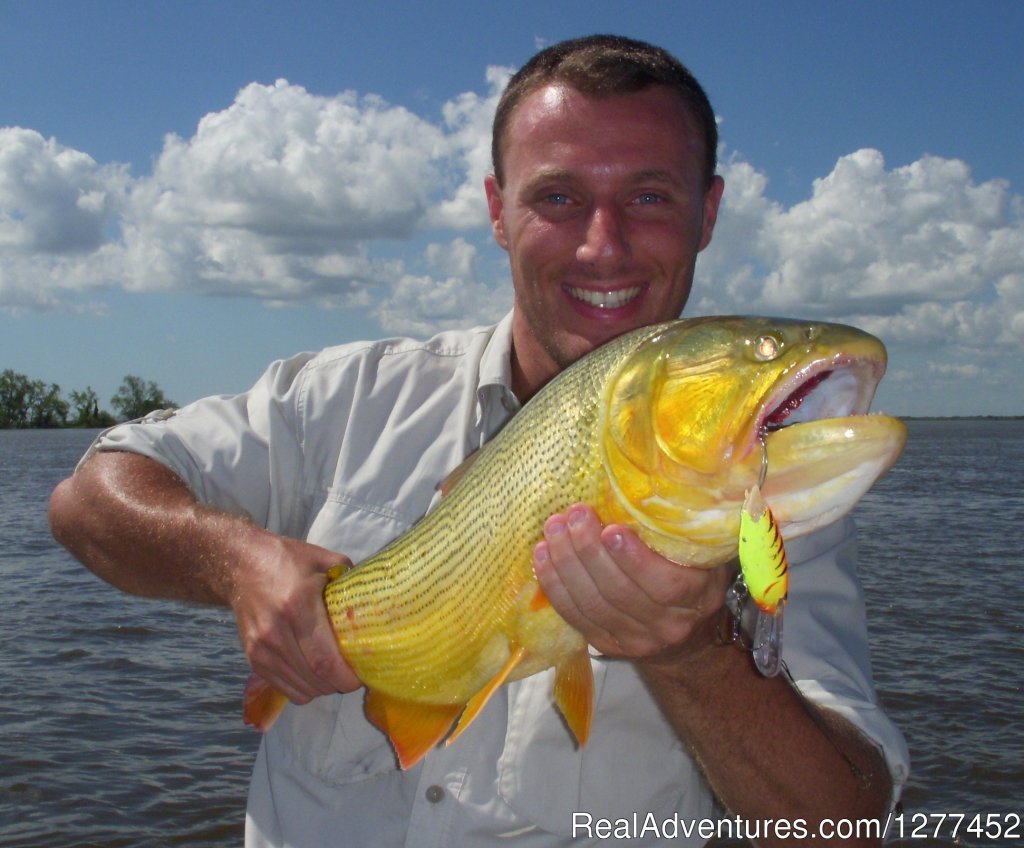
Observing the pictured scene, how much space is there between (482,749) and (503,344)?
1563 mm

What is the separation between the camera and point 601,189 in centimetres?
336

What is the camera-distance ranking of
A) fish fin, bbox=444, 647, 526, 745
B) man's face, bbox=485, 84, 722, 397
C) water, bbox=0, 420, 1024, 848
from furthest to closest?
water, bbox=0, 420, 1024, 848 < man's face, bbox=485, 84, 722, 397 < fish fin, bbox=444, 647, 526, 745

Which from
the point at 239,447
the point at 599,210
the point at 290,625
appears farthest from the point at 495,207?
the point at 290,625

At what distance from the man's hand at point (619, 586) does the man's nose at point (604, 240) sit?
59.3 inches

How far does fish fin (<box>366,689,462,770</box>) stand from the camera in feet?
8.32

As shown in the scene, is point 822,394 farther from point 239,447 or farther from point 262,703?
point 239,447

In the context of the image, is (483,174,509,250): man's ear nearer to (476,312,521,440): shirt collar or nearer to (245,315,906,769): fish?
(476,312,521,440): shirt collar

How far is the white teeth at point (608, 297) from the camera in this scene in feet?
11.3

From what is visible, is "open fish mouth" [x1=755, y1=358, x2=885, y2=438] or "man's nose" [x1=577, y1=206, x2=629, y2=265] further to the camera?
"man's nose" [x1=577, y1=206, x2=629, y2=265]

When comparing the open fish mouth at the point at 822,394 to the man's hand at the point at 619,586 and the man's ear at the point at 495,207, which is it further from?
the man's ear at the point at 495,207

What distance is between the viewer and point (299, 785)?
2.94 metres

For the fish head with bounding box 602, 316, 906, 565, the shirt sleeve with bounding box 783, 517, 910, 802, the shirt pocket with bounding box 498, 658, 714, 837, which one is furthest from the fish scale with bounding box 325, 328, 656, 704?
the shirt sleeve with bounding box 783, 517, 910, 802

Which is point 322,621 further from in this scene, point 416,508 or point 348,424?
point 348,424

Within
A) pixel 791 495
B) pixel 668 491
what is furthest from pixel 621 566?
pixel 791 495
